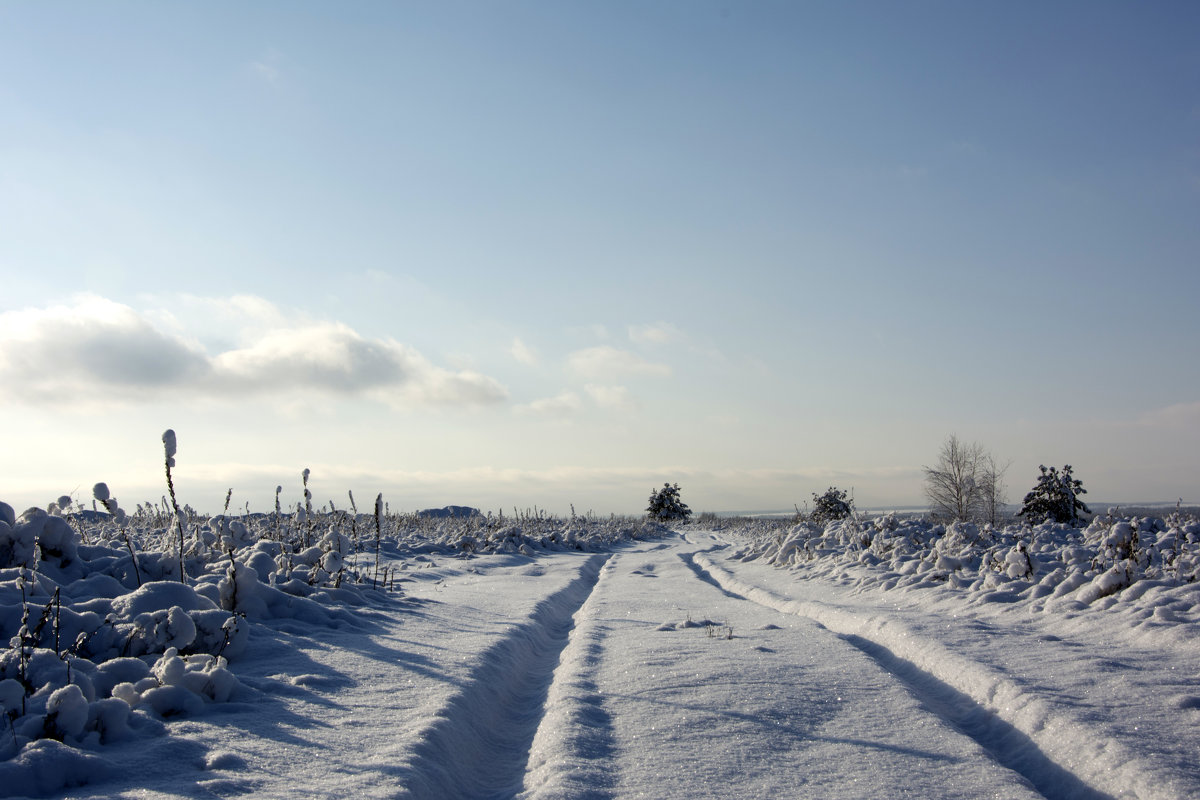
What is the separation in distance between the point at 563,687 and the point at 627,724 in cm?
98

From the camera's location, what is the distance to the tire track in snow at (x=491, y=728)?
3168mm

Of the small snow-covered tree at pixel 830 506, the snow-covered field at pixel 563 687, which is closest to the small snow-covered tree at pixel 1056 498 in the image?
the small snow-covered tree at pixel 830 506

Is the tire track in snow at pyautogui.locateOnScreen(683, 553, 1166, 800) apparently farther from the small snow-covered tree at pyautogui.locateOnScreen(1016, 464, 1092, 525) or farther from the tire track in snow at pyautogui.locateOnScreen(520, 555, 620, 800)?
the small snow-covered tree at pyautogui.locateOnScreen(1016, 464, 1092, 525)

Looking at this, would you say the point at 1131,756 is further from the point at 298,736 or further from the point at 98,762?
the point at 98,762

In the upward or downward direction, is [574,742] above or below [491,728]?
above

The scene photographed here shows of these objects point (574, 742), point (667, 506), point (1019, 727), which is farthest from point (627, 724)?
point (667, 506)

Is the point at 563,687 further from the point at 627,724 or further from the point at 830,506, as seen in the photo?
the point at 830,506

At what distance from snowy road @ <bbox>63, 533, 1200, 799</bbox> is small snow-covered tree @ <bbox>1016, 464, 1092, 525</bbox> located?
1196 inches

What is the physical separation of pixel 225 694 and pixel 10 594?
207cm

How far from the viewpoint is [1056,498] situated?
31.3 metres

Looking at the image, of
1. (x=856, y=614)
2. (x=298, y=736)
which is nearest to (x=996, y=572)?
(x=856, y=614)

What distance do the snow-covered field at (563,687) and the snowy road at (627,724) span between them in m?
0.02

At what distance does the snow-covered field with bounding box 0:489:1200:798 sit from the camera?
3.02 m

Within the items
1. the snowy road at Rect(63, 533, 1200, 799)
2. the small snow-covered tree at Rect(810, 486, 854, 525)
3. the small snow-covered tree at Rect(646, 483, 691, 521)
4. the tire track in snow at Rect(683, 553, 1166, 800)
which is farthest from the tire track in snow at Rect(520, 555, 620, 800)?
the small snow-covered tree at Rect(646, 483, 691, 521)
